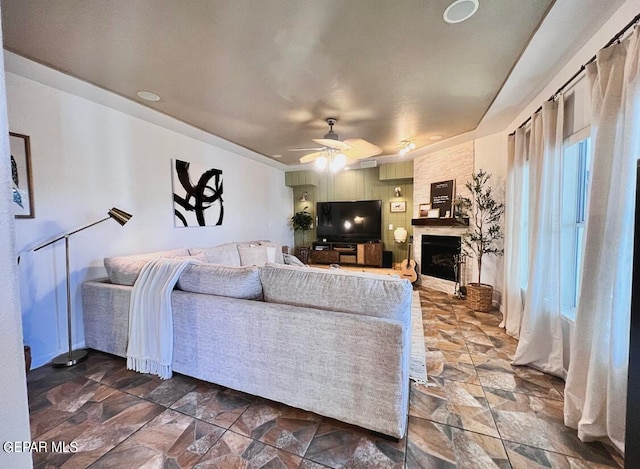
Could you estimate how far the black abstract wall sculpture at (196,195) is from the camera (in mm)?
3734

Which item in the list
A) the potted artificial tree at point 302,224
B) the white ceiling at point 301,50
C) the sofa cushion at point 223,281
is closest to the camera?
the white ceiling at point 301,50

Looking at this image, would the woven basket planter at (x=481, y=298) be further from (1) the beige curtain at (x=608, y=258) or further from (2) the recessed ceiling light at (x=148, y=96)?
(2) the recessed ceiling light at (x=148, y=96)

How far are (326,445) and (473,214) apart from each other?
3.82 metres

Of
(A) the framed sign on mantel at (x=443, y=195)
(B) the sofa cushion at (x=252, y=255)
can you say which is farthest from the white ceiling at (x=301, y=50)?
(B) the sofa cushion at (x=252, y=255)

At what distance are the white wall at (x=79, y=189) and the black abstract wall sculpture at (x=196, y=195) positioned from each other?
0.12 meters

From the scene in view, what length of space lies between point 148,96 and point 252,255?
8.06 ft

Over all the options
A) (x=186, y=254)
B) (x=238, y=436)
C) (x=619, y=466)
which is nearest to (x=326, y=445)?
(x=238, y=436)

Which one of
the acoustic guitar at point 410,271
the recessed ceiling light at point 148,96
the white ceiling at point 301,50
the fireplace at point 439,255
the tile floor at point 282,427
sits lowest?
the tile floor at point 282,427

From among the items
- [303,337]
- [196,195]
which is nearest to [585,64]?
[303,337]

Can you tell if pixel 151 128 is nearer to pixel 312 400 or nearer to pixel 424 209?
pixel 312 400

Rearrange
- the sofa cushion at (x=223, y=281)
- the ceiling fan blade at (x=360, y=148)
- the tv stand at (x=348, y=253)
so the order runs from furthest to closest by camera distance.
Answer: the tv stand at (x=348, y=253), the ceiling fan blade at (x=360, y=148), the sofa cushion at (x=223, y=281)

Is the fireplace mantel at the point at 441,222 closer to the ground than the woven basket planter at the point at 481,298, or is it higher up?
higher up

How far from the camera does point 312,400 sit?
5.46 ft

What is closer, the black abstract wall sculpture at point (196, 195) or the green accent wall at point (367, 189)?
the black abstract wall sculpture at point (196, 195)
